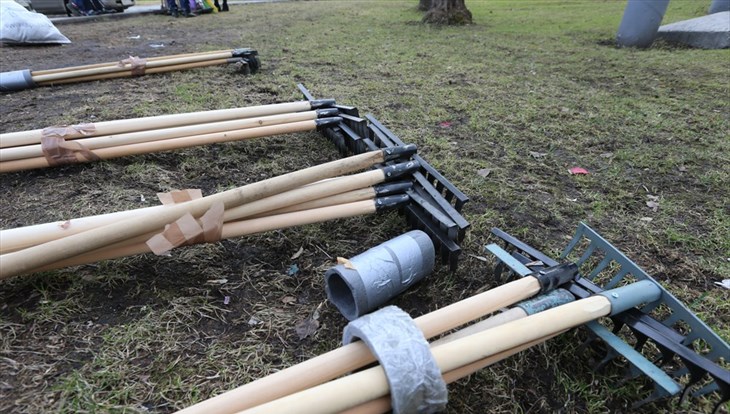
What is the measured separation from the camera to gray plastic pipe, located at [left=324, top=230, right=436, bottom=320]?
5.41ft

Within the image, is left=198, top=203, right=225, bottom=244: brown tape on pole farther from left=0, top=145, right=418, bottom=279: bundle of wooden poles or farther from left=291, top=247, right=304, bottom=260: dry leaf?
left=291, top=247, right=304, bottom=260: dry leaf

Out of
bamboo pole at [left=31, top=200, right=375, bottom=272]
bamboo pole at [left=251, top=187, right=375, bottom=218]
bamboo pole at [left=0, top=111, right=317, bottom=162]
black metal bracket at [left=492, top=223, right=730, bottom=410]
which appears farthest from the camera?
bamboo pole at [left=0, top=111, right=317, bottom=162]

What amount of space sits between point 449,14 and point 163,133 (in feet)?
27.3

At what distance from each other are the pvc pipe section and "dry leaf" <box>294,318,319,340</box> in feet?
14.8

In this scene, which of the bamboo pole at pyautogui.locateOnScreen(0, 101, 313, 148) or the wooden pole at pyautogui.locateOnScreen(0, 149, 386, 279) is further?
the bamboo pole at pyautogui.locateOnScreen(0, 101, 313, 148)

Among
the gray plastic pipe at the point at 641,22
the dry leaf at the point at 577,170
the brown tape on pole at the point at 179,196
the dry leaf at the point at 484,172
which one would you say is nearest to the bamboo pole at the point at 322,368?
the brown tape on pole at the point at 179,196

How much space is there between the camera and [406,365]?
1.13 m

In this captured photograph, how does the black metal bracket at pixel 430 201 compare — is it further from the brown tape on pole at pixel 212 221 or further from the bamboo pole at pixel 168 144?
the brown tape on pole at pixel 212 221

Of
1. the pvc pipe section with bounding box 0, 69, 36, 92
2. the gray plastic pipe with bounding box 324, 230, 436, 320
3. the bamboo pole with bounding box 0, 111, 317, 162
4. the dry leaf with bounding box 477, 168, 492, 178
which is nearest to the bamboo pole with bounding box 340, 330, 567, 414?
the gray plastic pipe with bounding box 324, 230, 436, 320

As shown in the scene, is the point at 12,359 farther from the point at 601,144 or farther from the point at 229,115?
the point at 601,144

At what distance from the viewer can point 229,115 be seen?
9.95 ft

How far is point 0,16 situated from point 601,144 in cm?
883

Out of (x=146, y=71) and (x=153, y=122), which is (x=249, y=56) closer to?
(x=146, y=71)

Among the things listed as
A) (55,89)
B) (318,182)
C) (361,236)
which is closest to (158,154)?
(318,182)
